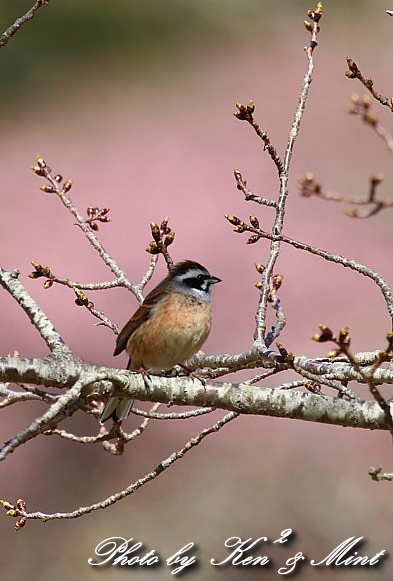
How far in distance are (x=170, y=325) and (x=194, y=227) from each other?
31.4 feet

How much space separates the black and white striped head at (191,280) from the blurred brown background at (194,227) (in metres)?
2.92

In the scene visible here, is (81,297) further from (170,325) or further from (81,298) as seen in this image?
(170,325)

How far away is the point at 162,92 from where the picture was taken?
19266 millimetres

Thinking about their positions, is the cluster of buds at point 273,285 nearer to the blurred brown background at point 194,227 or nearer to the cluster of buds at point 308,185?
the cluster of buds at point 308,185

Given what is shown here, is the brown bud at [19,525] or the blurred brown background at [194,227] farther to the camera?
the blurred brown background at [194,227]

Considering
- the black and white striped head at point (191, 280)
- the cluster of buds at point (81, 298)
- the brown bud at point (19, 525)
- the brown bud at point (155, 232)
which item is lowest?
the brown bud at point (19, 525)

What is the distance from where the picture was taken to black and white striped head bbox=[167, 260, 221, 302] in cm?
540

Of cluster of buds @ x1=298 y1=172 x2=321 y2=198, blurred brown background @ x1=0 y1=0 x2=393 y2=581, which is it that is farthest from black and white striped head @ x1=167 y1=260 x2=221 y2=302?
blurred brown background @ x1=0 y1=0 x2=393 y2=581

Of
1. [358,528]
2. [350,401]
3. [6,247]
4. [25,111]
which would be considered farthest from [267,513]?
[25,111]

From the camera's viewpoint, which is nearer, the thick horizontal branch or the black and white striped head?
the thick horizontal branch

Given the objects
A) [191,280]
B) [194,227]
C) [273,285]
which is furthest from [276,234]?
[194,227]

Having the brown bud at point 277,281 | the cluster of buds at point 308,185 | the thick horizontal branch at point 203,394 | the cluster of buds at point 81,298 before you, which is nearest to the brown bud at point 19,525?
the thick horizontal branch at point 203,394

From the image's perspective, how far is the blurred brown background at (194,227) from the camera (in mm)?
9164

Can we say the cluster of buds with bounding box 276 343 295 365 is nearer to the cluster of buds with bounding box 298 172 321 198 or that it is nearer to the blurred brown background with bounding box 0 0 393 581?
the cluster of buds with bounding box 298 172 321 198
